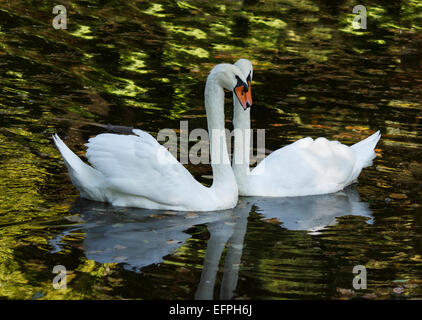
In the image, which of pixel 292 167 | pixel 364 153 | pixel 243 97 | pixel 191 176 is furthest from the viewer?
pixel 364 153

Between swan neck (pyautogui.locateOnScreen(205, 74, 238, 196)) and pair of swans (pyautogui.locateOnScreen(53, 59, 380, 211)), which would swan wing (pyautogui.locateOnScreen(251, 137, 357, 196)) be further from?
swan neck (pyautogui.locateOnScreen(205, 74, 238, 196))

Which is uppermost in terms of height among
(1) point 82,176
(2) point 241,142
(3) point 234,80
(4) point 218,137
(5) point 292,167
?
(3) point 234,80

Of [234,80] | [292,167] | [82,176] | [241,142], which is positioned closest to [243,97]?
[234,80]

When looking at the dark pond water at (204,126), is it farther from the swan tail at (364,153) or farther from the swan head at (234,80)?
the swan head at (234,80)

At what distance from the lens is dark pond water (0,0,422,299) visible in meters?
6.95

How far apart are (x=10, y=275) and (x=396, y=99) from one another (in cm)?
881

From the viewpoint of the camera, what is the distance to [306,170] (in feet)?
31.4

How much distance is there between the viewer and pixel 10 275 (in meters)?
6.70

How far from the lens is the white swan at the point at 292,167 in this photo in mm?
9430

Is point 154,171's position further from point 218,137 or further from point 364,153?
point 364,153

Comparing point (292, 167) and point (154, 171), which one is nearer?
point (154, 171)

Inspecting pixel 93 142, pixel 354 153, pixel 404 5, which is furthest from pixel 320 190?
pixel 404 5

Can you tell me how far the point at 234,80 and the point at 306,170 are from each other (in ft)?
5.41

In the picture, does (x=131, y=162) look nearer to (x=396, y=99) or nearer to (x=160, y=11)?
(x=396, y=99)
